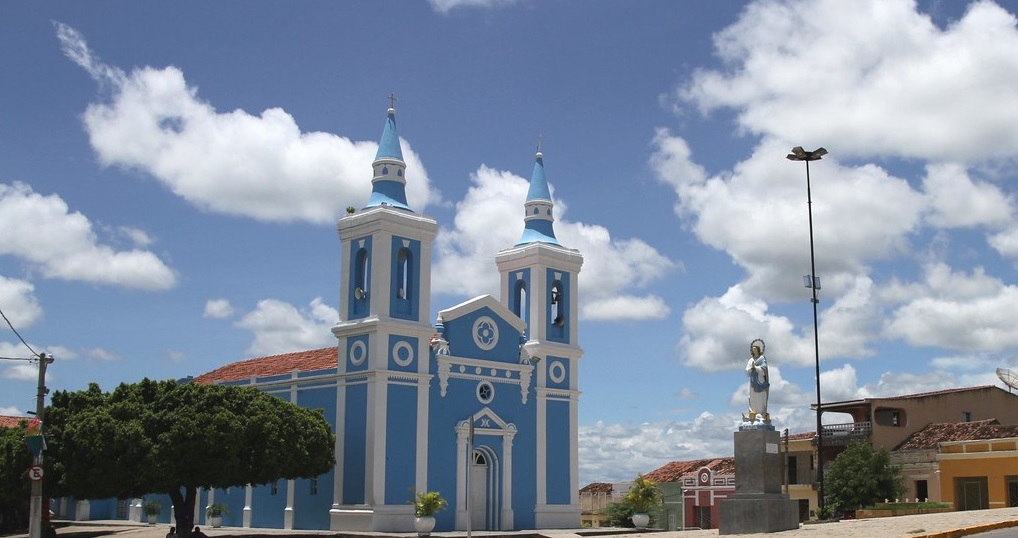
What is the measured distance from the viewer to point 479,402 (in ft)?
133

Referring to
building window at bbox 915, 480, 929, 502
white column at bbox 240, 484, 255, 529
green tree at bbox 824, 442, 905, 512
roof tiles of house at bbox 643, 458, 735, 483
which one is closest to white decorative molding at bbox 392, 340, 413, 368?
white column at bbox 240, 484, 255, 529

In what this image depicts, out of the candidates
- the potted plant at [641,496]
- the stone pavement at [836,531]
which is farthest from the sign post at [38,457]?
the potted plant at [641,496]

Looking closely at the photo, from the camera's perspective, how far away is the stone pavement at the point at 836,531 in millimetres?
22234

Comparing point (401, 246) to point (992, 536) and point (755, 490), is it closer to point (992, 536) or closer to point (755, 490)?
point (755, 490)

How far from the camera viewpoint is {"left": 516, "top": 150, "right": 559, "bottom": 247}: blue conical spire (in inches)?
1774

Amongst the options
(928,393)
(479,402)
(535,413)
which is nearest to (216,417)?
(479,402)

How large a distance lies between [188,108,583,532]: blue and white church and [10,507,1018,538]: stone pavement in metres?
1.52

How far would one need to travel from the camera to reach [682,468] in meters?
63.4

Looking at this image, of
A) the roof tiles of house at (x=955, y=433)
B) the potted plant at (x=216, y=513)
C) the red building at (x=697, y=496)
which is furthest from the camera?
the red building at (x=697, y=496)

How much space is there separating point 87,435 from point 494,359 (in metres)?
14.8

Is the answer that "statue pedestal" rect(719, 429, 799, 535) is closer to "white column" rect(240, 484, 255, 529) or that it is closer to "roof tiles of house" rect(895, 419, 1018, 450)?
"roof tiles of house" rect(895, 419, 1018, 450)

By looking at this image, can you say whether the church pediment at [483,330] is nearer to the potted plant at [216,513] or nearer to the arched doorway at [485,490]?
the arched doorway at [485,490]

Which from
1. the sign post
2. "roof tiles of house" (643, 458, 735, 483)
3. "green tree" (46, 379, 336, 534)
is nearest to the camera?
the sign post

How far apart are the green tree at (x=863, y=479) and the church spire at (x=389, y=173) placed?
20603 millimetres
